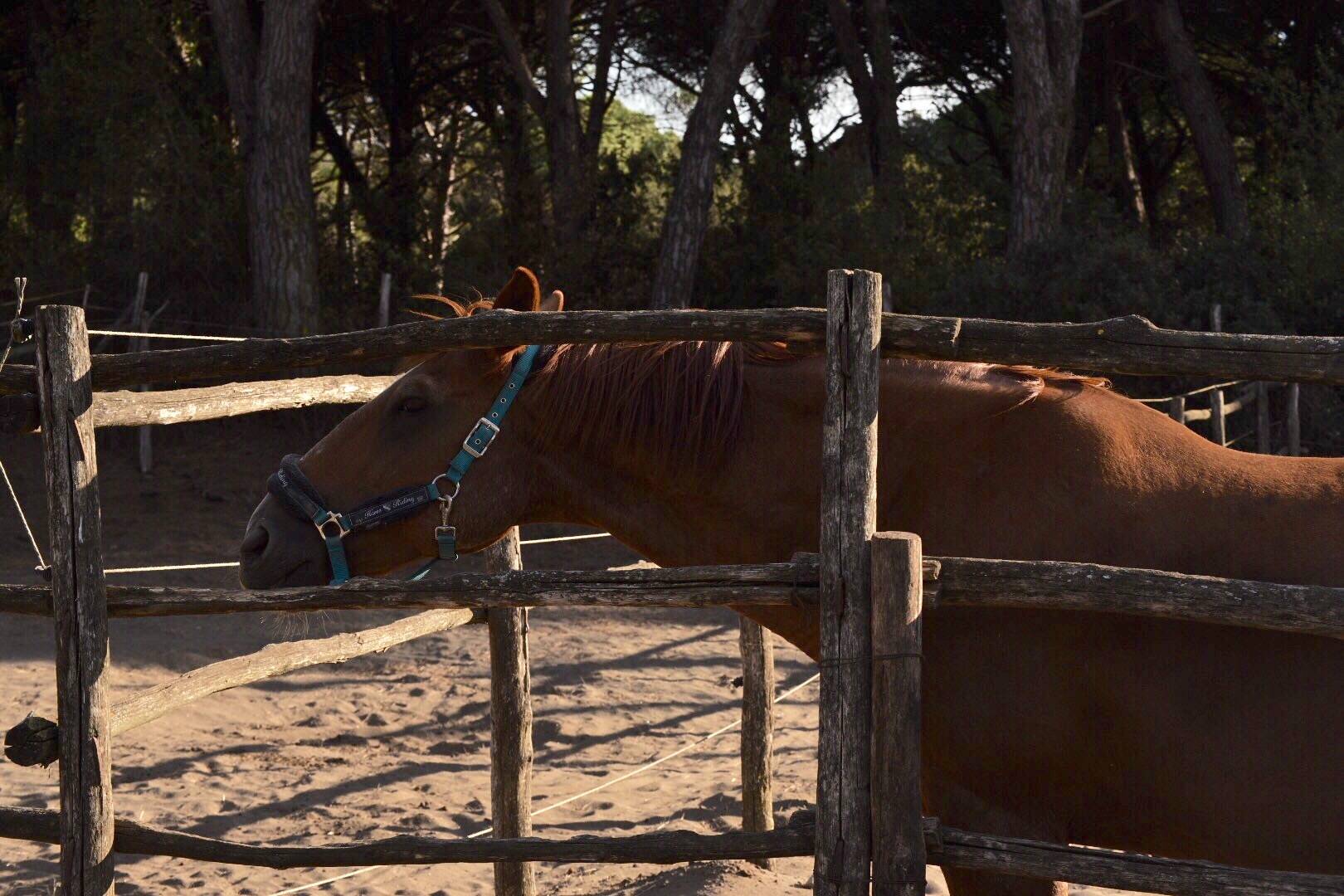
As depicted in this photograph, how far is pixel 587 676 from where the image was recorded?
7.55 meters

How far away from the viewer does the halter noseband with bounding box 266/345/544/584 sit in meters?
2.79

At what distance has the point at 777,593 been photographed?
2367 millimetres

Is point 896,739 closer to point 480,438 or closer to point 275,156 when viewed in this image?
point 480,438

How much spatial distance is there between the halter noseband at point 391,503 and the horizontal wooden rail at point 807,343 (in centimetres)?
28

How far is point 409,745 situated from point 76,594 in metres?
3.81

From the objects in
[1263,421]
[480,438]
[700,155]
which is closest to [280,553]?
[480,438]

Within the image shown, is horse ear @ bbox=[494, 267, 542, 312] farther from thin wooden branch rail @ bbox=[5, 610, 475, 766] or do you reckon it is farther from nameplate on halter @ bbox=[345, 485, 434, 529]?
thin wooden branch rail @ bbox=[5, 610, 475, 766]

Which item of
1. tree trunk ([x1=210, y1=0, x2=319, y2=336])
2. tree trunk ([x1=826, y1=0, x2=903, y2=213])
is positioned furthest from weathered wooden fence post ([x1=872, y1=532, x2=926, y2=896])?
tree trunk ([x1=826, y1=0, x2=903, y2=213])

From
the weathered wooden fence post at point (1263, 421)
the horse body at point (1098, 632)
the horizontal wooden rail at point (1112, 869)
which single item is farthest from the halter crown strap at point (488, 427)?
the weathered wooden fence post at point (1263, 421)

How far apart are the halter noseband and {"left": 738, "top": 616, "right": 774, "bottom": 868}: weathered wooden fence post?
2.17 metres

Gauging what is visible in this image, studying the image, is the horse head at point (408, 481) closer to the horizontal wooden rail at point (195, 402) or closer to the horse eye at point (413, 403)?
the horse eye at point (413, 403)

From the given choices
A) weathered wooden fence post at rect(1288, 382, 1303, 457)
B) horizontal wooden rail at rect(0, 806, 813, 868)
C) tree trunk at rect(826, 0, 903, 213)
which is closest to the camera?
horizontal wooden rail at rect(0, 806, 813, 868)

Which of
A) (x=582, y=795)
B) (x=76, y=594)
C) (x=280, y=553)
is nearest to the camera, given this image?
(x=76, y=594)

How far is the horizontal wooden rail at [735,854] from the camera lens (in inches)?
84.6
